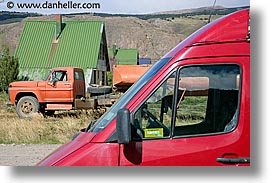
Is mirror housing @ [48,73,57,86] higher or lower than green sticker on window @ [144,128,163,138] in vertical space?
higher

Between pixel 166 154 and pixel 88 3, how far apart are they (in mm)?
1399

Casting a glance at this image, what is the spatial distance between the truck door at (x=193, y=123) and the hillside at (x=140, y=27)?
0.71 m

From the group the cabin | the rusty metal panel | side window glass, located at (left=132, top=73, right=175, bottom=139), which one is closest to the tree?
the cabin

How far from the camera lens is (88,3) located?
313cm

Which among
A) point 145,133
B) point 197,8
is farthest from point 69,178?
point 197,8

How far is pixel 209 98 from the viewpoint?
2.35m

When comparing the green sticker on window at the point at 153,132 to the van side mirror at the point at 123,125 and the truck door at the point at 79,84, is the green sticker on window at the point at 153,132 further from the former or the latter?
the truck door at the point at 79,84

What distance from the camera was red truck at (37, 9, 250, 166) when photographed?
2.25 m

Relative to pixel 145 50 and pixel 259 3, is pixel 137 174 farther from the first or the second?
pixel 259 3

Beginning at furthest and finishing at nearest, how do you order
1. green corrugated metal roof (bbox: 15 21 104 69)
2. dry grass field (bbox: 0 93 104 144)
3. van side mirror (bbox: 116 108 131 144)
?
dry grass field (bbox: 0 93 104 144) → green corrugated metal roof (bbox: 15 21 104 69) → van side mirror (bbox: 116 108 131 144)

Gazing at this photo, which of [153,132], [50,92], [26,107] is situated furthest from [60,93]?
[153,132]

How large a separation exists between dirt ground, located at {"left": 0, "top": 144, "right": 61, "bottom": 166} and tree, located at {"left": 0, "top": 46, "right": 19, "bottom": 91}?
556 millimetres

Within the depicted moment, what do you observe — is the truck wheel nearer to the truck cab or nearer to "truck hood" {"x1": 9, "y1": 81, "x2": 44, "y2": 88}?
the truck cab

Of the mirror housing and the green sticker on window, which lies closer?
the green sticker on window
